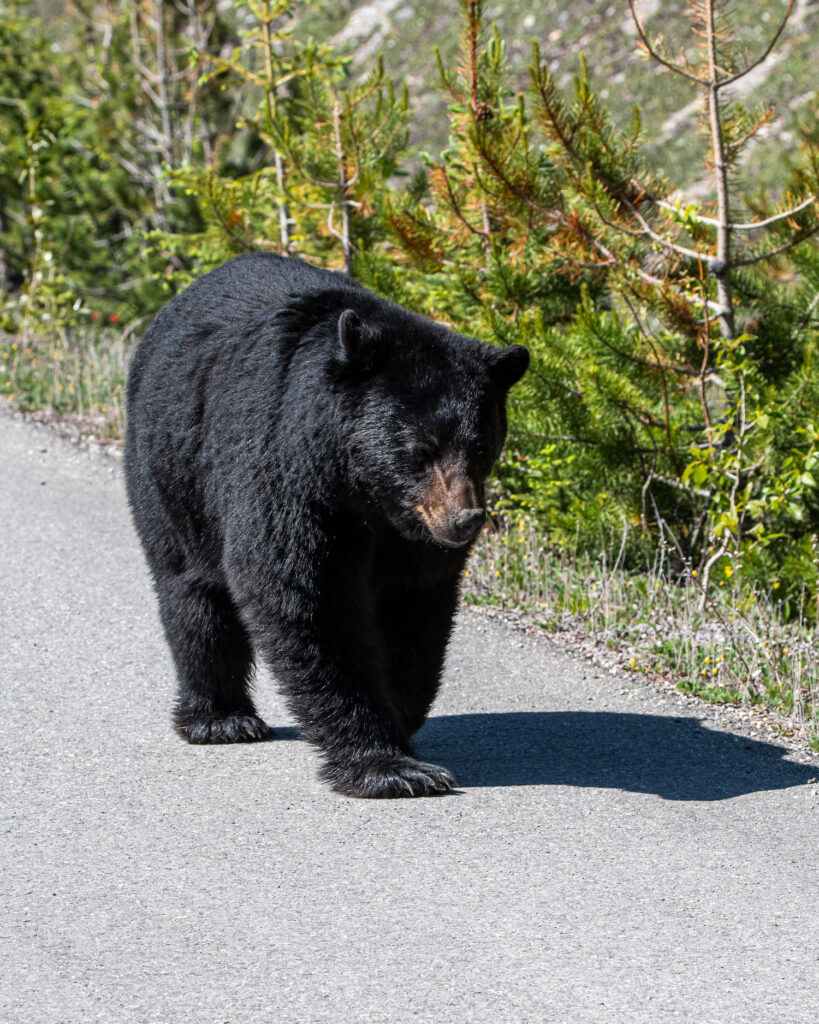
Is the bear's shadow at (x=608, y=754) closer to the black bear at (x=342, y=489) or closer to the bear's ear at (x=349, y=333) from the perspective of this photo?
the black bear at (x=342, y=489)

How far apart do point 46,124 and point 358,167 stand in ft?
19.1

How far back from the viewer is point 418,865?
405 cm

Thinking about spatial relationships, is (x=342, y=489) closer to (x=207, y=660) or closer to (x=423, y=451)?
(x=423, y=451)

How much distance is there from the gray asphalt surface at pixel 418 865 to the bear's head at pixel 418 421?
1040mm

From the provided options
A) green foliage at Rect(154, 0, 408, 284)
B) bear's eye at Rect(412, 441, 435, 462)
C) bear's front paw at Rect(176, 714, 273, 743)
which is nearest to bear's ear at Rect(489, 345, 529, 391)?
bear's eye at Rect(412, 441, 435, 462)

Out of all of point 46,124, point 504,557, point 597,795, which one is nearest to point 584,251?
point 504,557

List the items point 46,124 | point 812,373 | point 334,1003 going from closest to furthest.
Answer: point 334,1003 < point 812,373 < point 46,124

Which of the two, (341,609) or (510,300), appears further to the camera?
(510,300)

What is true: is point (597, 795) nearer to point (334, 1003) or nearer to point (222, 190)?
point (334, 1003)

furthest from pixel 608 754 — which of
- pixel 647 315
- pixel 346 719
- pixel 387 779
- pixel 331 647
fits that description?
pixel 647 315

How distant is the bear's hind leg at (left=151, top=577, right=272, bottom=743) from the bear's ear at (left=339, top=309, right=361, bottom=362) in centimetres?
127

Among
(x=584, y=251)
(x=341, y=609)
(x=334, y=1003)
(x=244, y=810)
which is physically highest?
(x=584, y=251)

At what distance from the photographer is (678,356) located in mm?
7508

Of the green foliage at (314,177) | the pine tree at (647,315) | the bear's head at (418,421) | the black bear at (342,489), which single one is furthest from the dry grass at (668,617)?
the green foliage at (314,177)
